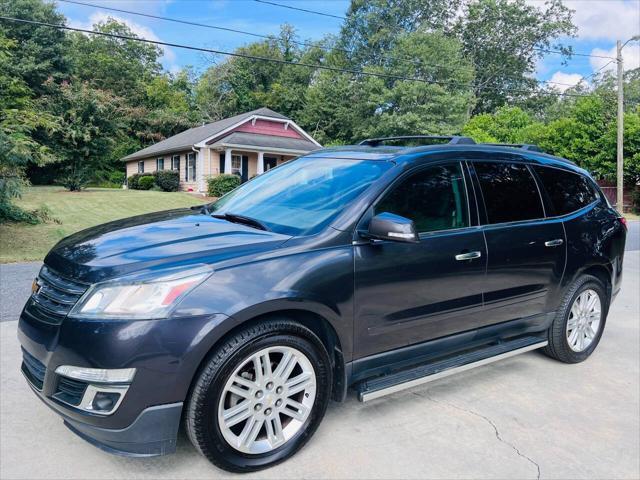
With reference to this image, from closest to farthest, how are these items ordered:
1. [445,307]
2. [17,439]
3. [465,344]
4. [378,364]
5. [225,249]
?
[225,249] → [17,439] → [378,364] → [445,307] → [465,344]

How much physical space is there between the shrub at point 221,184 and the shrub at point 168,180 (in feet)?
20.2

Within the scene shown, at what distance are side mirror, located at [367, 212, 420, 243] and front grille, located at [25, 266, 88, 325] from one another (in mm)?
1585

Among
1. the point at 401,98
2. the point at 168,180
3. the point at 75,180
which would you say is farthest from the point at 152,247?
the point at 401,98

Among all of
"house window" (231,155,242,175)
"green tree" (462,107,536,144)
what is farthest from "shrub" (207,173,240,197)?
"green tree" (462,107,536,144)

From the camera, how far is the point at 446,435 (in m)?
3.22

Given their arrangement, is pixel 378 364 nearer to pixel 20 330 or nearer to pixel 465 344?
pixel 465 344

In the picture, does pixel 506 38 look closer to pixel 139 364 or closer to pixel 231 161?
pixel 231 161

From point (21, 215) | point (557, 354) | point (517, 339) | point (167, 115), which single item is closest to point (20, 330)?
point (517, 339)

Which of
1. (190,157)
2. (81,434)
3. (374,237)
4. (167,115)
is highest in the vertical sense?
(167,115)

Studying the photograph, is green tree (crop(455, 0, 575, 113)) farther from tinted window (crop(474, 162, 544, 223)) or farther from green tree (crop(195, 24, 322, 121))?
tinted window (crop(474, 162, 544, 223))

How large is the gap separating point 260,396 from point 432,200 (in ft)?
5.74

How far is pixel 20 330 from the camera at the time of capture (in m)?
2.89

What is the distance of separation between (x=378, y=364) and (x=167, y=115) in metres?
44.8

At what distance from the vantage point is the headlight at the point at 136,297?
2451 millimetres
